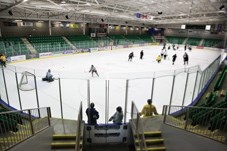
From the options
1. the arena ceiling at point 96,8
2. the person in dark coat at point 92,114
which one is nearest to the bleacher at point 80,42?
the arena ceiling at point 96,8

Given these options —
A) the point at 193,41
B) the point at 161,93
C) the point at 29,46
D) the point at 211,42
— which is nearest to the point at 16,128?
the point at 161,93

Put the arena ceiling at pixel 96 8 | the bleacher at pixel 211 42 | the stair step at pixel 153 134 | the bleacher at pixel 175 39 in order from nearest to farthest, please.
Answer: the stair step at pixel 153 134
the arena ceiling at pixel 96 8
the bleacher at pixel 211 42
the bleacher at pixel 175 39

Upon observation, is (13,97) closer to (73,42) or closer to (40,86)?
(40,86)

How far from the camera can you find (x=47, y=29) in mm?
24656

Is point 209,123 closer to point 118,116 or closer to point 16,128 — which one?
point 118,116

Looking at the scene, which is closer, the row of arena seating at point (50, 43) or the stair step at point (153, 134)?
the stair step at point (153, 134)

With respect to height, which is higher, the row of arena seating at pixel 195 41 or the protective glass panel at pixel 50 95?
the row of arena seating at pixel 195 41

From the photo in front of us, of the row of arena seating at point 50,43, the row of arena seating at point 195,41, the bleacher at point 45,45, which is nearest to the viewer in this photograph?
the row of arena seating at point 50,43

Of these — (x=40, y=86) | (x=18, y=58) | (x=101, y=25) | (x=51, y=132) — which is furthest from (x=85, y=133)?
(x=101, y=25)

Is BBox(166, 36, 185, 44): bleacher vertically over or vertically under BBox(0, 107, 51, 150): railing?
over

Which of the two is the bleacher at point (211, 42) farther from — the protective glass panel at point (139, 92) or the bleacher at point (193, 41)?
the protective glass panel at point (139, 92)

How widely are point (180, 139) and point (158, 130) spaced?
106cm

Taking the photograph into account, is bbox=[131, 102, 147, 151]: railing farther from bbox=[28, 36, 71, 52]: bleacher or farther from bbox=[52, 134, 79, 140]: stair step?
bbox=[28, 36, 71, 52]: bleacher

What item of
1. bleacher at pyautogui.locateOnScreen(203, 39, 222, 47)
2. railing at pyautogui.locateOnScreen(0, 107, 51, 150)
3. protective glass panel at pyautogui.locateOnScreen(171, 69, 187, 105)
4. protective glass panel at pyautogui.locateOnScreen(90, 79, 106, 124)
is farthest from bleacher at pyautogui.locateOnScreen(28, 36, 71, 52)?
bleacher at pyautogui.locateOnScreen(203, 39, 222, 47)
